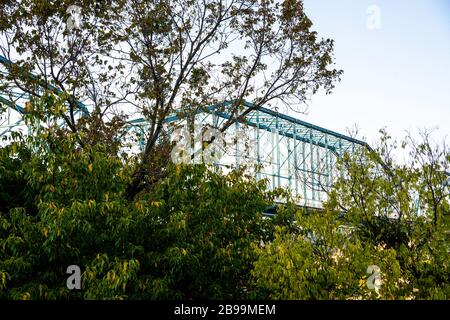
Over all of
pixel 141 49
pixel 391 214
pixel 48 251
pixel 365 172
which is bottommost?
pixel 48 251

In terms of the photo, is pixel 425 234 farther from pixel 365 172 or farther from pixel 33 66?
pixel 33 66

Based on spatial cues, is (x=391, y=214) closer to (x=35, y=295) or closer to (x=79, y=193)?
(x=79, y=193)

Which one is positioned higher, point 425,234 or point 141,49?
point 141,49

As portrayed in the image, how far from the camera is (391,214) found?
1052 centimetres

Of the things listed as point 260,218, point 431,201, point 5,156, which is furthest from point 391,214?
point 5,156

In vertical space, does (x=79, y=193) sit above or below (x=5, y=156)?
below

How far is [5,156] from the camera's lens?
10.5 metres

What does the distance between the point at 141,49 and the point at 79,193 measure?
22.6 ft

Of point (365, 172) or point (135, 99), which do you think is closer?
point (365, 172)

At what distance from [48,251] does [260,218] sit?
17.7 feet
